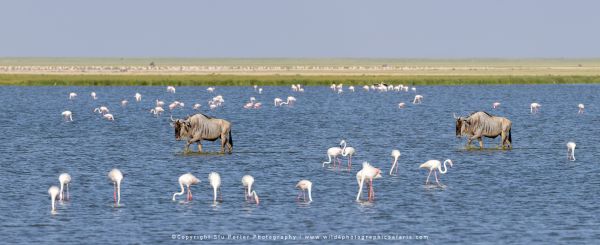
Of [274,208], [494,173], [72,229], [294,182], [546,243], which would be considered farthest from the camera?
[494,173]

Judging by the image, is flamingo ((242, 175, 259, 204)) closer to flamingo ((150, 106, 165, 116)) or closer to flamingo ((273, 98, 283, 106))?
flamingo ((150, 106, 165, 116))

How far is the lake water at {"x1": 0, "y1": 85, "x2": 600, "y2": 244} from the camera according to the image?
24141 mm

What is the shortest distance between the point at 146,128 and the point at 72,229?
112ft

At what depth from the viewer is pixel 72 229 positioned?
2395cm

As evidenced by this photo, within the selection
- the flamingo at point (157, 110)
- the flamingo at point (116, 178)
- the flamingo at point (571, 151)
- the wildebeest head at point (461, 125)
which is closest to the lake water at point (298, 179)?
the flamingo at point (116, 178)

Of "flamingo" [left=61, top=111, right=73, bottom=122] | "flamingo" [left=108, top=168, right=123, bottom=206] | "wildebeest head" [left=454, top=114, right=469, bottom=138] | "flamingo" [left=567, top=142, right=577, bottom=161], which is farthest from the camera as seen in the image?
"flamingo" [left=61, top=111, right=73, bottom=122]

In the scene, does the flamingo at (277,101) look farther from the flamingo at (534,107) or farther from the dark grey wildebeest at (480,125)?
the dark grey wildebeest at (480,125)

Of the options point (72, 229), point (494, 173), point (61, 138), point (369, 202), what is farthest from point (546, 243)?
point (61, 138)

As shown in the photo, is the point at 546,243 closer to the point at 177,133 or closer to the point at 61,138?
the point at 177,133

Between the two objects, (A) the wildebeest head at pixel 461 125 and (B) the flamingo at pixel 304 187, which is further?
(A) the wildebeest head at pixel 461 125

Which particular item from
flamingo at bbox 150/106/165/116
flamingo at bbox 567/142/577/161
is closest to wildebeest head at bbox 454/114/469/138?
flamingo at bbox 567/142/577/161

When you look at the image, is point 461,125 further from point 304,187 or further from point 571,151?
point 304,187

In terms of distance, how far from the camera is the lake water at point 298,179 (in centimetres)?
2414

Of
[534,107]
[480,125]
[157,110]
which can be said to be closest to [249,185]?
[480,125]
